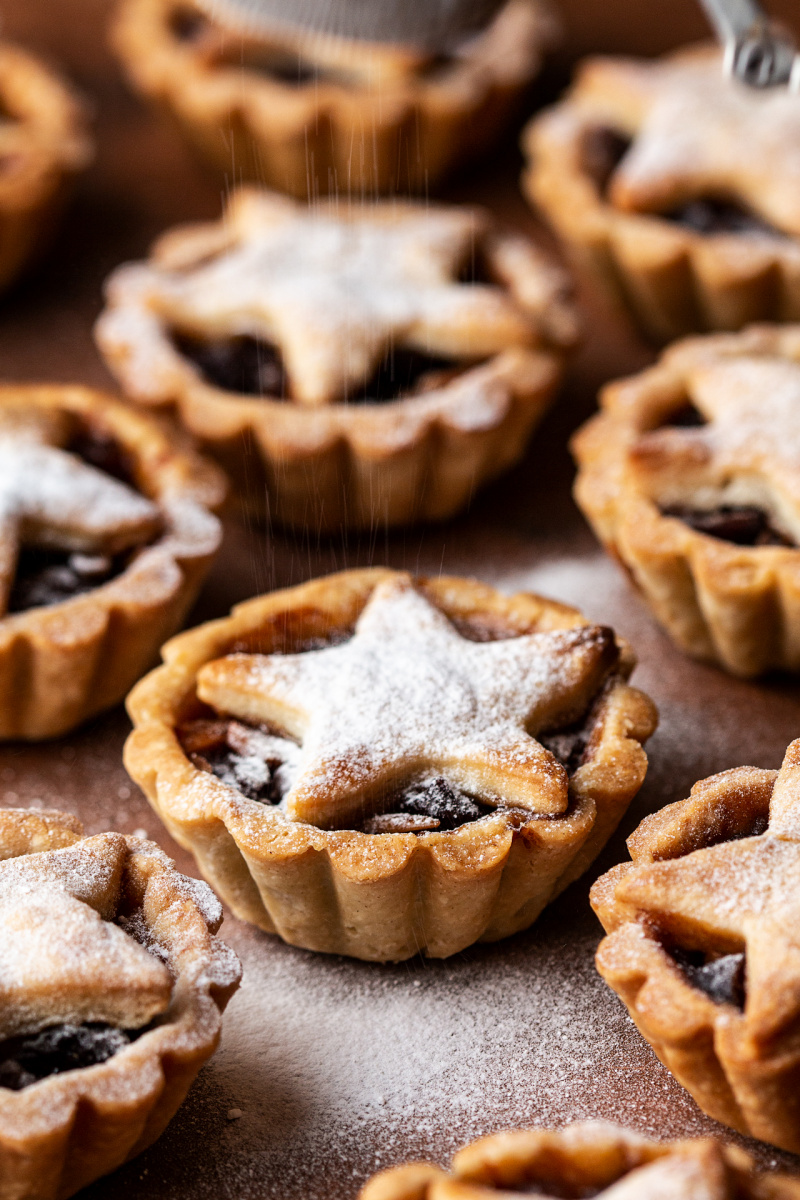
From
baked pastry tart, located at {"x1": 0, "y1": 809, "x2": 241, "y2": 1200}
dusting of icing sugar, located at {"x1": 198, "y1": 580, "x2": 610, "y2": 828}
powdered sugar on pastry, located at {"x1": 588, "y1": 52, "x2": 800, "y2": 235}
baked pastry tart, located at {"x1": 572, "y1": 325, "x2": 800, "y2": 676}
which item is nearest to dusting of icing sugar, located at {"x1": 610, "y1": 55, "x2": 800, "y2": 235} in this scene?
powdered sugar on pastry, located at {"x1": 588, "y1": 52, "x2": 800, "y2": 235}

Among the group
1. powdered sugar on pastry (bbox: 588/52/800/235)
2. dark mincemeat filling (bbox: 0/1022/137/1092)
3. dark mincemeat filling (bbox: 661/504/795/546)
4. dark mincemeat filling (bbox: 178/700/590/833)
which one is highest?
powdered sugar on pastry (bbox: 588/52/800/235)

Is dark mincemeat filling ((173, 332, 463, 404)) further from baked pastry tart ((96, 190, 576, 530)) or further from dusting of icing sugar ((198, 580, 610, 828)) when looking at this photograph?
dusting of icing sugar ((198, 580, 610, 828))

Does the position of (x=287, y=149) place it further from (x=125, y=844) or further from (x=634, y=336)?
(x=125, y=844)

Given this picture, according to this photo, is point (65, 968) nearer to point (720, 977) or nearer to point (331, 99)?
point (720, 977)

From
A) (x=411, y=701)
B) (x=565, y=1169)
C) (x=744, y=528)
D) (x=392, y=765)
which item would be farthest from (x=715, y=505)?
(x=565, y=1169)

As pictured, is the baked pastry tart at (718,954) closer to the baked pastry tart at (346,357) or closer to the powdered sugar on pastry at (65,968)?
the powdered sugar on pastry at (65,968)

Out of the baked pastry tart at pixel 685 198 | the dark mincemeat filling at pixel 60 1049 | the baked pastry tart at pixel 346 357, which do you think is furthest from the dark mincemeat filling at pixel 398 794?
the baked pastry tart at pixel 685 198

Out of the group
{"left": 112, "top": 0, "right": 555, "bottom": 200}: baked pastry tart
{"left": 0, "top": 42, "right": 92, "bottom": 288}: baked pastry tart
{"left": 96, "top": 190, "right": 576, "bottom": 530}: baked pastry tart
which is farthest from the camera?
{"left": 112, "top": 0, "right": 555, "bottom": 200}: baked pastry tart
